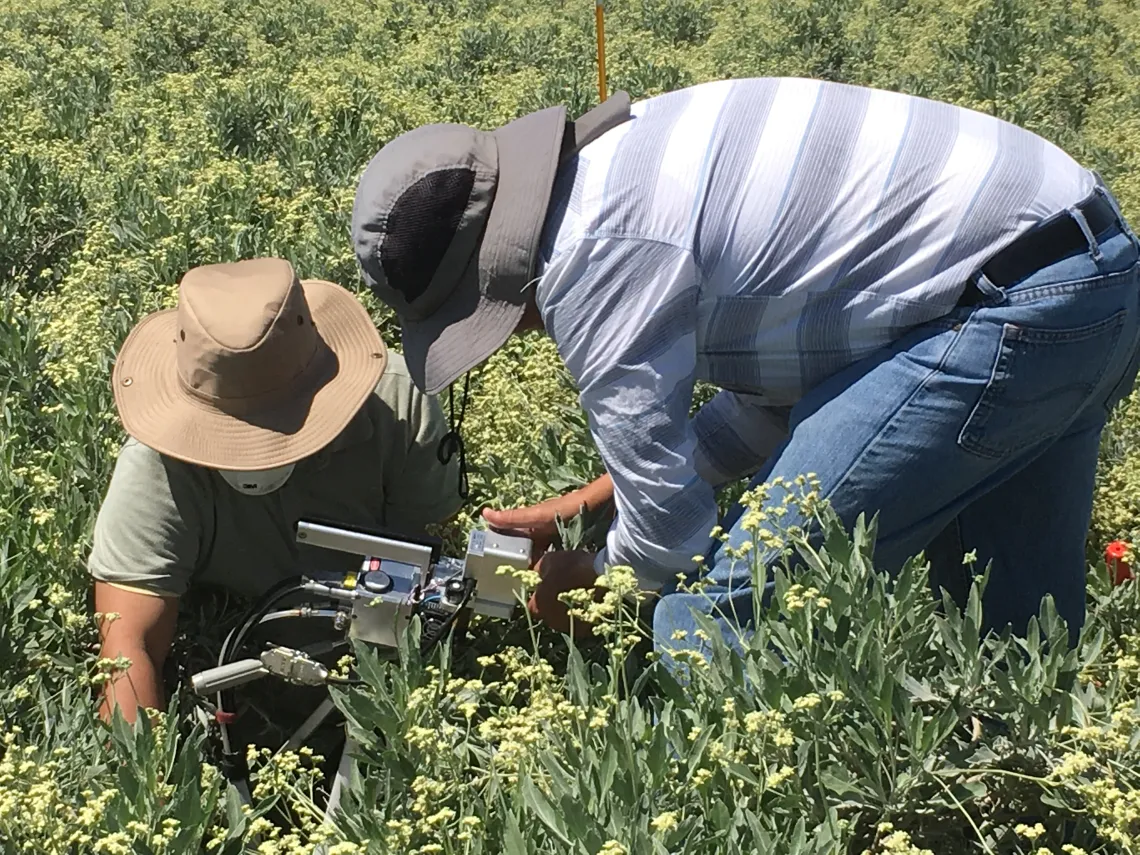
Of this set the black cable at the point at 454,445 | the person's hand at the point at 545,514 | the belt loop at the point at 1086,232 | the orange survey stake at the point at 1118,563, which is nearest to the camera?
the belt loop at the point at 1086,232

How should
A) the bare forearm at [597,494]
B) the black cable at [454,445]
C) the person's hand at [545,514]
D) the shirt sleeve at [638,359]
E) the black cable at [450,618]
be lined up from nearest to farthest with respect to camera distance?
the shirt sleeve at [638,359] → the black cable at [450,618] → the black cable at [454,445] → the person's hand at [545,514] → the bare forearm at [597,494]

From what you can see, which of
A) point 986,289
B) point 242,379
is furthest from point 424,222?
point 986,289

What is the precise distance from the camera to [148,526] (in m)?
2.80

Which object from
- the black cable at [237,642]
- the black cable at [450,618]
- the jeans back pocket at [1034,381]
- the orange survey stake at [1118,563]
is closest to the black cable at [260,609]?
the black cable at [237,642]

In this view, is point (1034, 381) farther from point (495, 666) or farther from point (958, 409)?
point (495, 666)

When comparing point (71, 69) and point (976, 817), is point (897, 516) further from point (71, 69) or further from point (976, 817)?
point (71, 69)

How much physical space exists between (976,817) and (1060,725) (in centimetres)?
21

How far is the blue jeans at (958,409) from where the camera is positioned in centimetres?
218

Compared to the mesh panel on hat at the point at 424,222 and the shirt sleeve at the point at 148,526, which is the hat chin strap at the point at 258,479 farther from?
the mesh panel on hat at the point at 424,222

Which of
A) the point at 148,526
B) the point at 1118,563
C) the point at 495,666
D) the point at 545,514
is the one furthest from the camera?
the point at 1118,563

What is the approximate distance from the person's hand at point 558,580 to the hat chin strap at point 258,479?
2.12ft

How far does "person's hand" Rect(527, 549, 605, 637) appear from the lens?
2555mm

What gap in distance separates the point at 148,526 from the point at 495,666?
2.79 ft

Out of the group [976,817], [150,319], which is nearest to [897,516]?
[976,817]
